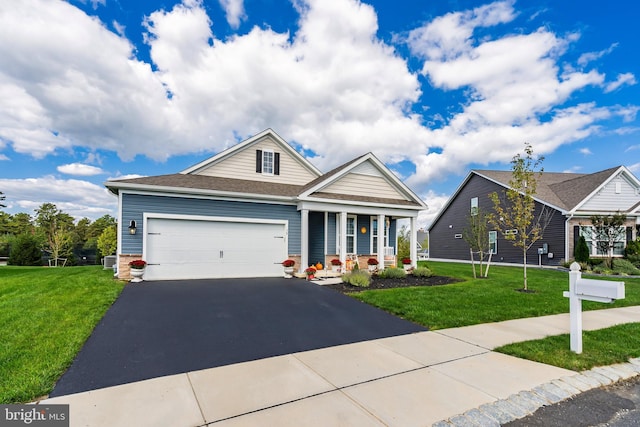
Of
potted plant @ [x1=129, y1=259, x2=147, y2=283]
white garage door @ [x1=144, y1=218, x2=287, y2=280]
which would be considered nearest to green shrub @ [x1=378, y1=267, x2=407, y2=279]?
white garage door @ [x1=144, y1=218, x2=287, y2=280]

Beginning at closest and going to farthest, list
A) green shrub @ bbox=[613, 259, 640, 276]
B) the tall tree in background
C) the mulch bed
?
the mulch bed < green shrub @ bbox=[613, 259, 640, 276] < the tall tree in background

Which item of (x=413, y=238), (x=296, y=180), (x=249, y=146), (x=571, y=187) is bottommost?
(x=413, y=238)

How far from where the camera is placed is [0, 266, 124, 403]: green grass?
11.0ft

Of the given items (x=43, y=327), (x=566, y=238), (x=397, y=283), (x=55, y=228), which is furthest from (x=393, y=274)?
(x=55, y=228)

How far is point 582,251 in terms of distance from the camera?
642 inches

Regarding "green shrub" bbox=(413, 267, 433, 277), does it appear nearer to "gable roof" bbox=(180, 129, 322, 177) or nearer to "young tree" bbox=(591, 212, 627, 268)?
"gable roof" bbox=(180, 129, 322, 177)

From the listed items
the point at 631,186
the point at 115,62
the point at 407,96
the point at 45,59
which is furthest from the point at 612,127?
the point at 45,59

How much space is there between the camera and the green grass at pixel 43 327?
3.36 m

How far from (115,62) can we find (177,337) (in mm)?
9930

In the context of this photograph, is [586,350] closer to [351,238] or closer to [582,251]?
[351,238]

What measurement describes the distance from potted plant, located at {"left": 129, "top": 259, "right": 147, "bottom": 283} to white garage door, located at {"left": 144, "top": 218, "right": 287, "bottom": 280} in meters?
0.31

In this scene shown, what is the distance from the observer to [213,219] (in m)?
11.0

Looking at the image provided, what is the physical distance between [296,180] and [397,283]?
7.06 meters

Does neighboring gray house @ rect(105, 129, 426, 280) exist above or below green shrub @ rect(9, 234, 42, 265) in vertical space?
above
